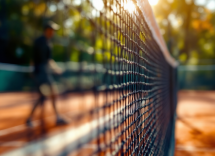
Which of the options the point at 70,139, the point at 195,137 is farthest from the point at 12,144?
the point at 70,139

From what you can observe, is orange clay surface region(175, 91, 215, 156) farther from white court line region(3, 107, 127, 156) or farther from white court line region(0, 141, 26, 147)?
white court line region(0, 141, 26, 147)

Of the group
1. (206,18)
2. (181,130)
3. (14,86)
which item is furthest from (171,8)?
(181,130)

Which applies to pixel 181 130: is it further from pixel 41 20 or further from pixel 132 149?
pixel 41 20

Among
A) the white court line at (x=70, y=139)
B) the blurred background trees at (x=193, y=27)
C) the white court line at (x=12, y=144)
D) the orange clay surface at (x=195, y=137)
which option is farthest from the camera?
the blurred background trees at (x=193, y=27)

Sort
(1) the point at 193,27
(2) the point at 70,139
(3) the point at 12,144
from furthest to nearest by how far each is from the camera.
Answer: (1) the point at 193,27 < (3) the point at 12,144 < (2) the point at 70,139

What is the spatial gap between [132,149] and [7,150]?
244cm

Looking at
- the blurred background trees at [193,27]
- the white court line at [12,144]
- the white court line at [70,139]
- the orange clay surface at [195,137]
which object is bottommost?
the white court line at [12,144]

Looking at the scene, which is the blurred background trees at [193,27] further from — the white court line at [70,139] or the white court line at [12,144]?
the white court line at [70,139]

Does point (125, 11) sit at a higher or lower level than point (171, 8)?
lower

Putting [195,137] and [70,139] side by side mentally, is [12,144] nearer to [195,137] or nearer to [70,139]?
[195,137]

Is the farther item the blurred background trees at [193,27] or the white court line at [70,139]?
the blurred background trees at [193,27]

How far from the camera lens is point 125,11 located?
4.81 feet

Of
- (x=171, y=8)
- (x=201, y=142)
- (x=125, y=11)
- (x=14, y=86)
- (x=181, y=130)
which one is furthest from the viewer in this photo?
(x=171, y=8)

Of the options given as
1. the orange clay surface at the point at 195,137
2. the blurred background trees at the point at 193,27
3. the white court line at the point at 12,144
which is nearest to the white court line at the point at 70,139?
the orange clay surface at the point at 195,137
